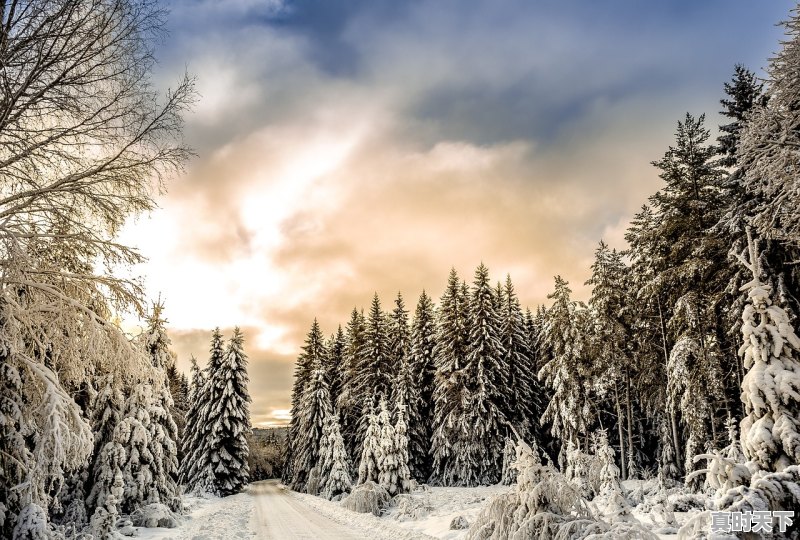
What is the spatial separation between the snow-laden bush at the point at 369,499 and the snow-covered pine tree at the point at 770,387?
18.1m

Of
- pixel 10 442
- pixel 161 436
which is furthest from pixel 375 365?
pixel 10 442

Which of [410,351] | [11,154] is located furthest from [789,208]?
[410,351]

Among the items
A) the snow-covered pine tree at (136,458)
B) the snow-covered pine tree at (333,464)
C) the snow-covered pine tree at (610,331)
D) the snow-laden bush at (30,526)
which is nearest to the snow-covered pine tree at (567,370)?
the snow-covered pine tree at (610,331)

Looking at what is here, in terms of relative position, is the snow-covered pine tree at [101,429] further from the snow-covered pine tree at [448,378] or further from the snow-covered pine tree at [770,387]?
the snow-covered pine tree at [448,378]

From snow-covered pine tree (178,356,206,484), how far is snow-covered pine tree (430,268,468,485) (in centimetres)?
1900

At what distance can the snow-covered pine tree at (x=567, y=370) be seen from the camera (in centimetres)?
2823

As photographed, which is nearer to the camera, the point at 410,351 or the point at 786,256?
the point at 786,256

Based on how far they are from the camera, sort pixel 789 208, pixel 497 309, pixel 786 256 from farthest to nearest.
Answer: pixel 497 309 → pixel 786 256 → pixel 789 208

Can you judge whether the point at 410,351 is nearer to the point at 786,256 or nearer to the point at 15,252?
the point at 786,256

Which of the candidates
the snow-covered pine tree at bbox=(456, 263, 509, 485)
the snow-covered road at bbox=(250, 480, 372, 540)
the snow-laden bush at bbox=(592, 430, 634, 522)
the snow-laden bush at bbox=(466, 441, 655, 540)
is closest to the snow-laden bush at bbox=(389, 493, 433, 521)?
the snow-covered road at bbox=(250, 480, 372, 540)

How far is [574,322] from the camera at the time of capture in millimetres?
28797

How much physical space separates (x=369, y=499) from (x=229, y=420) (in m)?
19.1

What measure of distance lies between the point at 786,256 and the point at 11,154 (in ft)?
63.8

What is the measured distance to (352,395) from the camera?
125ft
